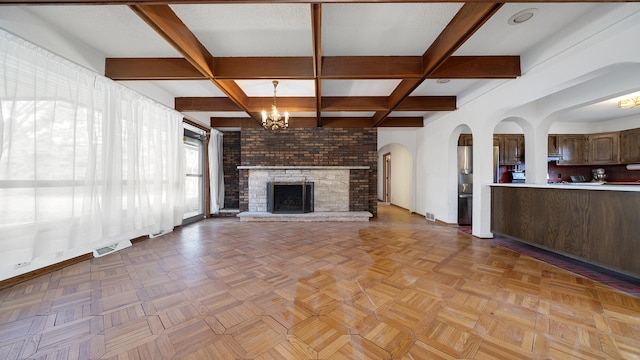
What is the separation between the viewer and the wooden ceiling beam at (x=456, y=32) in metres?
1.72

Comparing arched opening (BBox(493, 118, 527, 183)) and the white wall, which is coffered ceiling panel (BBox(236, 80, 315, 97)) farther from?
arched opening (BBox(493, 118, 527, 183))

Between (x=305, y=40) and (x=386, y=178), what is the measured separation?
7424 mm

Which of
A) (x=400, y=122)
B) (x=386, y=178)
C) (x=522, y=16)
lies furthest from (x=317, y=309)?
(x=386, y=178)

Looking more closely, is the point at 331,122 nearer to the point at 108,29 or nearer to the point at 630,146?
the point at 108,29

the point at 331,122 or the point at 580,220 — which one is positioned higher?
the point at 331,122

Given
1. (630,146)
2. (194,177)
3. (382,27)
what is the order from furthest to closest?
(194,177) < (630,146) < (382,27)

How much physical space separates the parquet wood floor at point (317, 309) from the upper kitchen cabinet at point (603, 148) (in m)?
4.79

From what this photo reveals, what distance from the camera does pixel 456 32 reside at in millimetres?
1981

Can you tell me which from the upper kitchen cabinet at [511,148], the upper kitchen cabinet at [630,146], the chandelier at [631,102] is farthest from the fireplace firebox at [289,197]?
the upper kitchen cabinet at [630,146]

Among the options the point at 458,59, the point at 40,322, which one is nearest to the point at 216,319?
the point at 40,322

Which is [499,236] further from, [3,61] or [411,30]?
[3,61]

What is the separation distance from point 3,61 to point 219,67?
1.67 m

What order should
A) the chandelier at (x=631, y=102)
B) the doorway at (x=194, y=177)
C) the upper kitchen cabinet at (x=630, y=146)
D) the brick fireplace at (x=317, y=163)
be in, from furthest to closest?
the brick fireplace at (x=317, y=163) < the doorway at (x=194, y=177) < the upper kitchen cabinet at (x=630, y=146) < the chandelier at (x=631, y=102)

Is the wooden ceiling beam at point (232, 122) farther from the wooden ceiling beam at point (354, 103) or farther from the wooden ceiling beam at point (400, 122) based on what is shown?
the wooden ceiling beam at point (400, 122)
